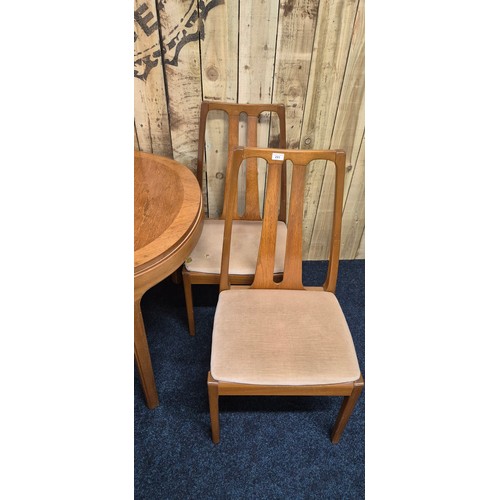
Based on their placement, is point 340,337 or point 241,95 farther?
point 241,95

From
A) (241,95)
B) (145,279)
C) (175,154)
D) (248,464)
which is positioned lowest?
(248,464)

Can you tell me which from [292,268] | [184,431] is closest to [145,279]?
[292,268]

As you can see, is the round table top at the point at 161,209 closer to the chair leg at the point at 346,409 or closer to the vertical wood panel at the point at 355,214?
the chair leg at the point at 346,409

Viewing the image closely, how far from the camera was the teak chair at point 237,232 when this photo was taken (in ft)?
4.88

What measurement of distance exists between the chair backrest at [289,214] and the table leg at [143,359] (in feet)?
1.08

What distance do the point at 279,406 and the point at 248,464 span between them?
251 millimetres

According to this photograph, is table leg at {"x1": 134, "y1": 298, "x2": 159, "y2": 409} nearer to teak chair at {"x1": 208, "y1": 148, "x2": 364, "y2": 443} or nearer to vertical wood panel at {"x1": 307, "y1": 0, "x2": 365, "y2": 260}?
teak chair at {"x1": 208, "y1": 148, "x2": 364, "y2": 443}

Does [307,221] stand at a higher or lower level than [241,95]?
lower

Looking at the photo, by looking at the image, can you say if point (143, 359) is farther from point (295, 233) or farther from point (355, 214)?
point (355, 214)

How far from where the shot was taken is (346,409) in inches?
48.5

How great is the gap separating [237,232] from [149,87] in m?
0.70

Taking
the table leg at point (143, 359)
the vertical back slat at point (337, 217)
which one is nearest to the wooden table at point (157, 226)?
the table leg at point (143, 359)

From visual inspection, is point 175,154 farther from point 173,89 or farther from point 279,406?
point 279,406

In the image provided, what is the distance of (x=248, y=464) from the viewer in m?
1.32
